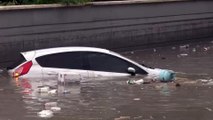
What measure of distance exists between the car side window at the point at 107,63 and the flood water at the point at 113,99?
0.34 m

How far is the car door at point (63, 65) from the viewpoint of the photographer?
14.3 meters

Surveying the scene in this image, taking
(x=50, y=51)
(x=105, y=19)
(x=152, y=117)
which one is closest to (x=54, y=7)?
(x=105, y=19)

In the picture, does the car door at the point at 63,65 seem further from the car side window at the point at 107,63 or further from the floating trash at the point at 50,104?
the floating trash at the point at 50,104

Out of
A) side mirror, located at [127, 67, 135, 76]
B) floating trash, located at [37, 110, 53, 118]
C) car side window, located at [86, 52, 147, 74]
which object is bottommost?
floating trash, located at [37, 110, 53, 118]

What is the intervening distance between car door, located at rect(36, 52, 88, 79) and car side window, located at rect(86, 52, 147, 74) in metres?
0.26

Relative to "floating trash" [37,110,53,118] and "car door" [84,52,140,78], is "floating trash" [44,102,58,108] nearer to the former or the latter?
"floating trash" [37,110,53,118]

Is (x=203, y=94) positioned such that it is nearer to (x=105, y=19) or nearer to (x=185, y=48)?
(x=105, y=19)

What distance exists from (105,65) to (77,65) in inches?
28.2

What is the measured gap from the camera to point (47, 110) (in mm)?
11391

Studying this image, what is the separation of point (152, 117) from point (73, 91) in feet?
10.4

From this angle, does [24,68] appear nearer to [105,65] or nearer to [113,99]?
[105,65]

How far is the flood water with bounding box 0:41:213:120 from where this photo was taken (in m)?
11.1

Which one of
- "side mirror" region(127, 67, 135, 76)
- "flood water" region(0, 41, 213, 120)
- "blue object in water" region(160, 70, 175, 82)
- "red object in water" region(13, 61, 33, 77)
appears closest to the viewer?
"flood water" region(0, 41, 213, 120)

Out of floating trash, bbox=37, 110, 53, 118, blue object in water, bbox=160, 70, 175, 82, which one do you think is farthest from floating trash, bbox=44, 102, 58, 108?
blue object in water, bbox=160, 70, 175, 82
